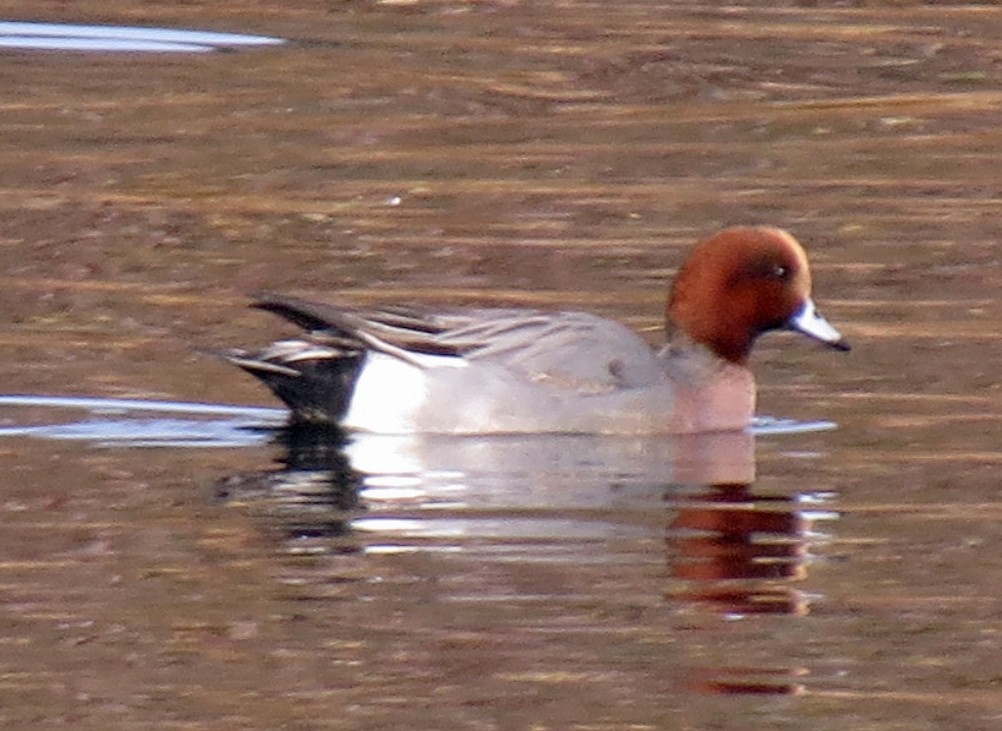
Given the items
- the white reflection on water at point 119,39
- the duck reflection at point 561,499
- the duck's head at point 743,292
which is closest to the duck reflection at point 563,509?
the duck reflection at point 561,499

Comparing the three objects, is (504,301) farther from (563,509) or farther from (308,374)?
(563,509)

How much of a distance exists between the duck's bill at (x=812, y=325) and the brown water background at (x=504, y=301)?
18cm

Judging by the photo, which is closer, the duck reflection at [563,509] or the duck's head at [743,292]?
the duck reflection at [563,509]

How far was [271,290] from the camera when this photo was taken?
10.2 m

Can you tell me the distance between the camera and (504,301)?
1025 centimetres

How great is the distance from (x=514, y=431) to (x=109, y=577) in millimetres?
2088

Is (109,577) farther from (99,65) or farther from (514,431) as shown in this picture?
(99,65)

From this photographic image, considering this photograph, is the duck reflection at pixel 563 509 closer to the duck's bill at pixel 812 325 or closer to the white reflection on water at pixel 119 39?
the duck's bill at pixel 812 325

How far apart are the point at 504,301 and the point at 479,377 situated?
161cm

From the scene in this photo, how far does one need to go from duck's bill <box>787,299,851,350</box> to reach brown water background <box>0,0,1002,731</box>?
176mm

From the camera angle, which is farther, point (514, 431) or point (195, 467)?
point (514, 431)

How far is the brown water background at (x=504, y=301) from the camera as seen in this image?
238 inches

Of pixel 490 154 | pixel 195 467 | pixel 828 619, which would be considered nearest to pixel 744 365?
pixel 195 467

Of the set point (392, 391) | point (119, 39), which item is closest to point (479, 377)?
point (392, 391)
